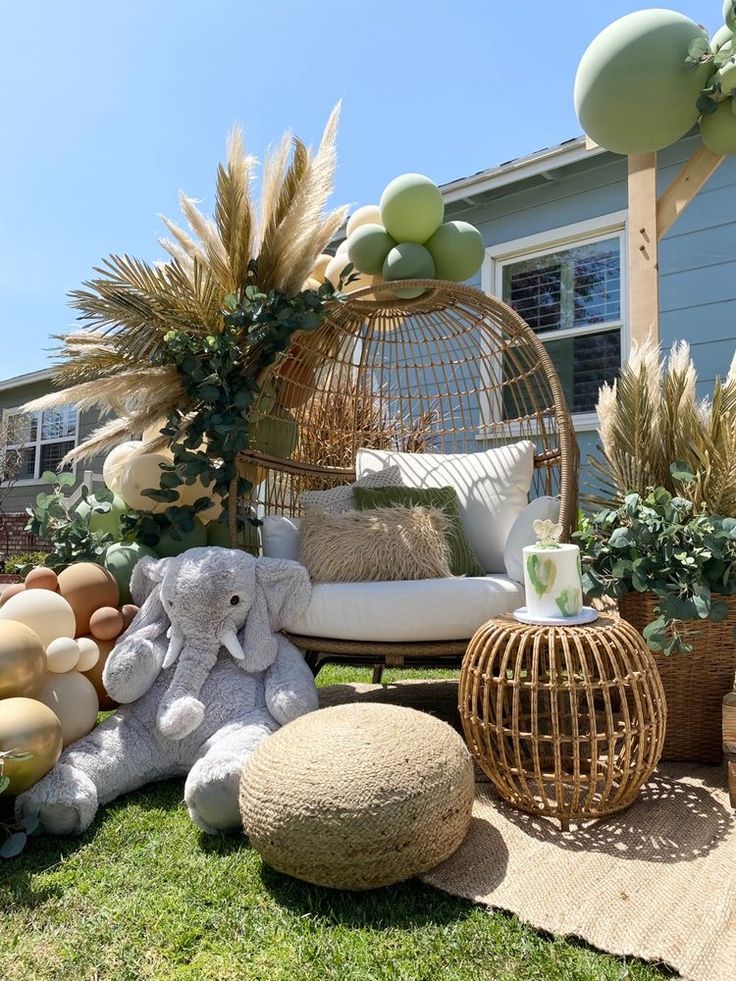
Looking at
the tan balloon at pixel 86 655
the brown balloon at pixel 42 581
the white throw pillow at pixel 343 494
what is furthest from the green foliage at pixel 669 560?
the brown balloon at pixel 42 581

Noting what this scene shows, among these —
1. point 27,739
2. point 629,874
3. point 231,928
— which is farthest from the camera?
point 27,739

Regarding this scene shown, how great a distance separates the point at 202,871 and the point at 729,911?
0.96m

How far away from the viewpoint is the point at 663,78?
204 centimetres

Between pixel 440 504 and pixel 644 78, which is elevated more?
pixel 644 78

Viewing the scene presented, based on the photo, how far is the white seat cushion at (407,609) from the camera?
191 centimetres

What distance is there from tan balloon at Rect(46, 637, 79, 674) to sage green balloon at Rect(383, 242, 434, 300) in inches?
66.8

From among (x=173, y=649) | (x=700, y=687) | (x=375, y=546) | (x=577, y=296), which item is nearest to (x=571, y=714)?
(x=700, y=687)

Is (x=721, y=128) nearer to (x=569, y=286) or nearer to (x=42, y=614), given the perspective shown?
(x=42, y=614)

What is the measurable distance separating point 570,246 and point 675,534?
3484mm

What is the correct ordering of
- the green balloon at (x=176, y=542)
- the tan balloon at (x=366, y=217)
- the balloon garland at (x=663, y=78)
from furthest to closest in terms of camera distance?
the tan balloon at (x=366, y=217), the green balloon at (x=176, y=542), the balloon garland at (x=663, y=78)

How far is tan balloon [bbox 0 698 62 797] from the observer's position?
1.38 m

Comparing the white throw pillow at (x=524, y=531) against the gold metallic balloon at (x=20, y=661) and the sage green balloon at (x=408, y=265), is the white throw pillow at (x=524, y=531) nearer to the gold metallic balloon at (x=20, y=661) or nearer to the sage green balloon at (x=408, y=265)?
the sage green balloon at (x=408, y=265)

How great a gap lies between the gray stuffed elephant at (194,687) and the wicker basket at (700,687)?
1.02 meters

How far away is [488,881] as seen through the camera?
1.25 m
